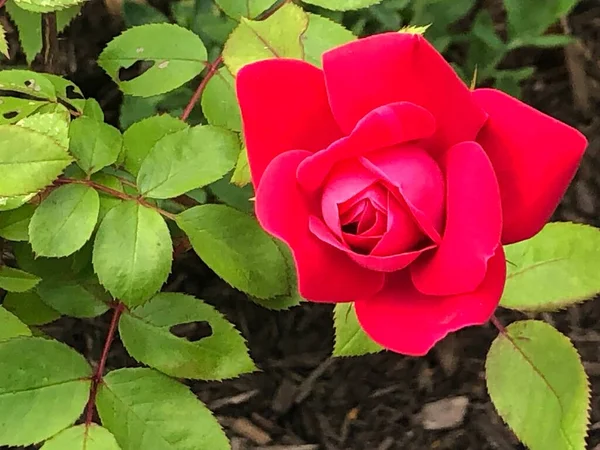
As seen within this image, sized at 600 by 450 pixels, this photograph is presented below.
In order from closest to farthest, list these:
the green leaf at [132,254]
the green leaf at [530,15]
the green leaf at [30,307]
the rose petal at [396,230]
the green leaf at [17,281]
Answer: the rose petal at [396,230]
the green leaf at [132,254]
the green leaf at [17,281]
the green leaf at [30,307]
the green leaf at [530,15]

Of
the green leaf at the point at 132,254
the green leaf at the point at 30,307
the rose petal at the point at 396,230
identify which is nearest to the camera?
the rose petal at the point at 396,230

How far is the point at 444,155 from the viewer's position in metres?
0.52

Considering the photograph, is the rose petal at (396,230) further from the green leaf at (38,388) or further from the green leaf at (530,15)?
the green leaf at (530,15)

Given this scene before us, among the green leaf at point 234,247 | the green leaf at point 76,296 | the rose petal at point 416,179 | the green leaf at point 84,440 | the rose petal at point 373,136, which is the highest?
the rose petal at point 373,136

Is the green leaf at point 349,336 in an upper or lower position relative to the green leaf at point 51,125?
lower

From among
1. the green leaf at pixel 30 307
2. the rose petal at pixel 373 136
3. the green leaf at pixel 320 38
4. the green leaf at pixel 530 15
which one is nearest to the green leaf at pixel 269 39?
the green leaf at pixel 320 38

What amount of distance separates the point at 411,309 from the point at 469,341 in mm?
657

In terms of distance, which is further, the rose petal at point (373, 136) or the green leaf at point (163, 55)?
the green leaf at point (163, 55)

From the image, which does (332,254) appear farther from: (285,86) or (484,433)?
(484,433)

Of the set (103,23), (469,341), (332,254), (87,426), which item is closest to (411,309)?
(332,254)

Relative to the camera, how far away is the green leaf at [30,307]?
0.89 m

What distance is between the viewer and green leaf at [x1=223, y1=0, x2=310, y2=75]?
697mm

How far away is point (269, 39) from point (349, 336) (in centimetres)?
26

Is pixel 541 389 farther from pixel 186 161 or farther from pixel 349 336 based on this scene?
pixel 186 161
